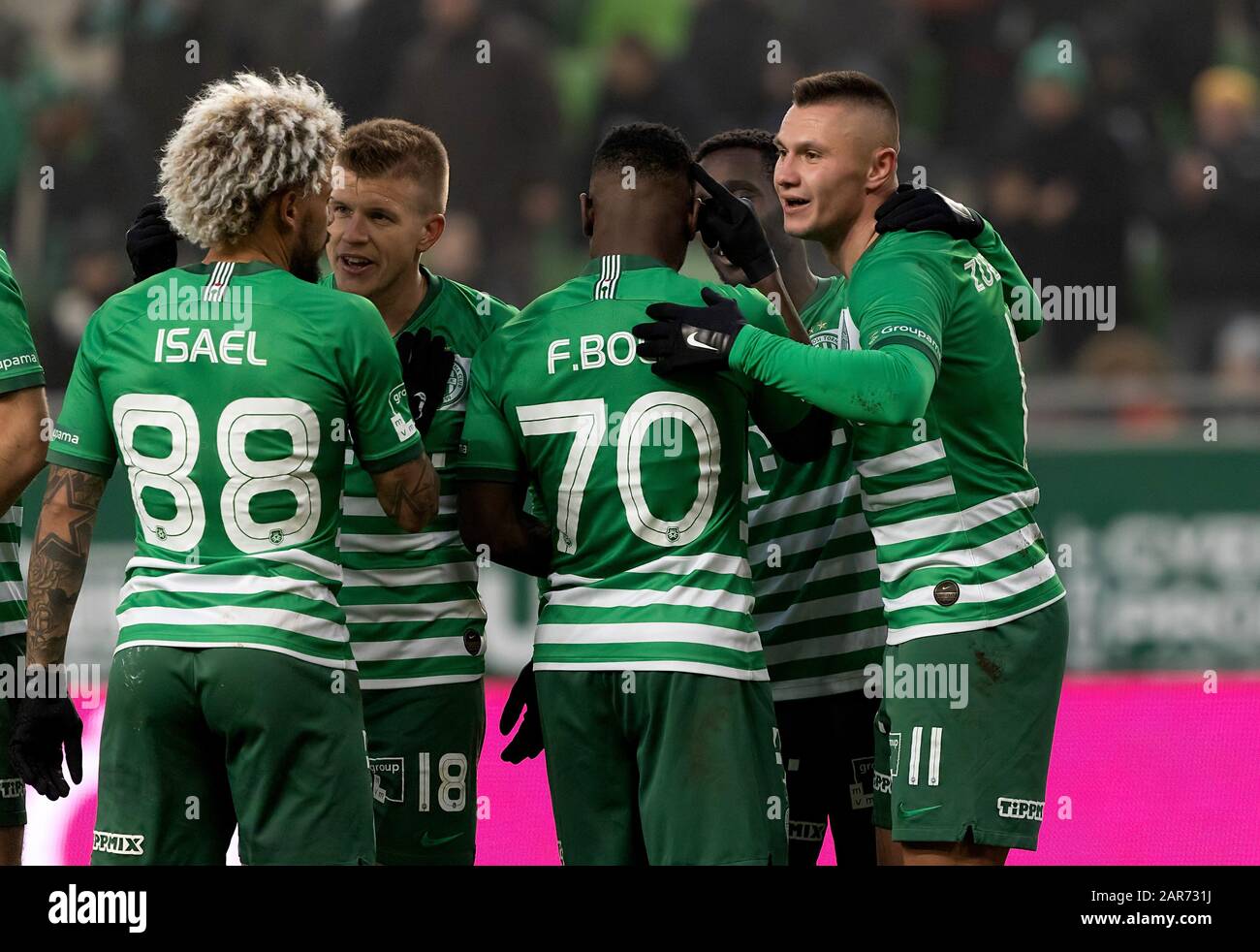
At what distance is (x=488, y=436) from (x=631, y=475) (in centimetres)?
41

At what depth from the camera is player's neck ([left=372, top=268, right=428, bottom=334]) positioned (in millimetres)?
4727

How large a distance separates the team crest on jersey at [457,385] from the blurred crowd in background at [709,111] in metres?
5.46

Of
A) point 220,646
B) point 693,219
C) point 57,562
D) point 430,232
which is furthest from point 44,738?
point 693,219

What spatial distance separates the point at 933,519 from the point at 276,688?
5.25 ft

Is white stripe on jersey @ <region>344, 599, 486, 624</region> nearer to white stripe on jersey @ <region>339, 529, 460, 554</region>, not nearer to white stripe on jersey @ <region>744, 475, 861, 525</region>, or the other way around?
white stripe on jersey @ <region>339, 529, 460, 554</region>

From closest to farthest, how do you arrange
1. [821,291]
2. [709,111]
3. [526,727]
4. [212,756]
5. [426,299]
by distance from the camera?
[212,756] → [526,727] → [426,299] → [821,291] → [709,111]

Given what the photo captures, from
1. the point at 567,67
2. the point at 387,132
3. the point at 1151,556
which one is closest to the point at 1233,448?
the point at 1151,556

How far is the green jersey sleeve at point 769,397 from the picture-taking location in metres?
4.10

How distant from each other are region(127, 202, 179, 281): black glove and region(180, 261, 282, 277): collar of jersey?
47 cm

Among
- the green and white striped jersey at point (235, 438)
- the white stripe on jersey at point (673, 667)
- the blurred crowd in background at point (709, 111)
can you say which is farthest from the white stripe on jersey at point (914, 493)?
the blurred crowd in background at point (709, 111)

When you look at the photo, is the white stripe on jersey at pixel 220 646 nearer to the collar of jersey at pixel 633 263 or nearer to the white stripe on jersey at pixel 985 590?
the collar of jersey at pixel 633 263

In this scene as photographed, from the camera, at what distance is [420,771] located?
4555mm

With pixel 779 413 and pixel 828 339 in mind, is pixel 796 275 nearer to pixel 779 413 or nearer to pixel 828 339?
pixel 828 339

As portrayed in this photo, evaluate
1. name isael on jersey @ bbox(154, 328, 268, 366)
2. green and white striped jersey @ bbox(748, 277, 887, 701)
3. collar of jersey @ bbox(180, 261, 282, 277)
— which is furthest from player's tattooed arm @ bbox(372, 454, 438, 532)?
green and white striped jersey @ bbox(748, 277, 887, 701)
